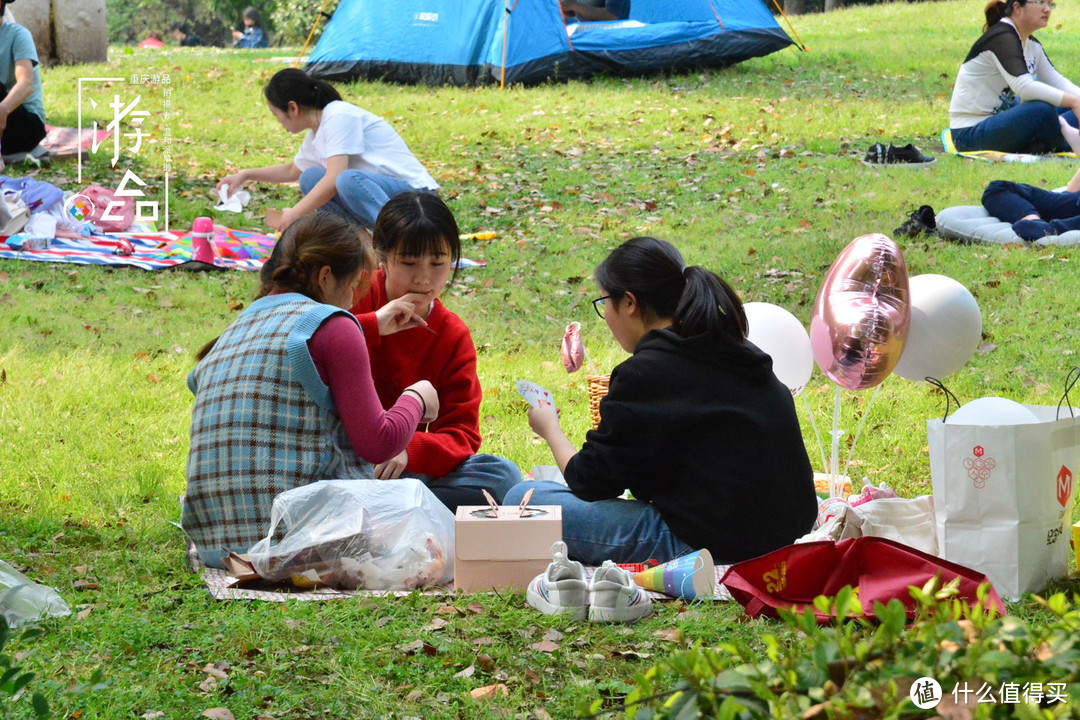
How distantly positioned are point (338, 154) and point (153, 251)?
1729 millimetres

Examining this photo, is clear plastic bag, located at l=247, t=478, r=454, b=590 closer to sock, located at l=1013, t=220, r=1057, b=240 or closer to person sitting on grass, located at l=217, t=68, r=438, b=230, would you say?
person sitting on grass, located at l=217, t=68, r=438, b=230

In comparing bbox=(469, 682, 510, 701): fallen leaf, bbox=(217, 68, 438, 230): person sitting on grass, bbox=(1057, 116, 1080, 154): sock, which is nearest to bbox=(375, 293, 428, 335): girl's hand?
bbox=(469, 682, 510, 701): fallen leaf

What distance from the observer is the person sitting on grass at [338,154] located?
21.4 ft

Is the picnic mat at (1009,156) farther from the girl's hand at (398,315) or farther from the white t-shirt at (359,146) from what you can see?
the girl's hand at (398,315)

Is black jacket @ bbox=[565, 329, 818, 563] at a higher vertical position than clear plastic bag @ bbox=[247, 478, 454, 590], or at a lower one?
higher

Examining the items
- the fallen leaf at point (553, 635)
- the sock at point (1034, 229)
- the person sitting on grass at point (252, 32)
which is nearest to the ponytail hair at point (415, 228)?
the fallen leaf at point (553, 635)

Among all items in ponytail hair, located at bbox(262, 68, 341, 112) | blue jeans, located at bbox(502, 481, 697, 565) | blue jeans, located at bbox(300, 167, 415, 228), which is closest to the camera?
blue jeans, located at bbox(502, 481, 697, 565)

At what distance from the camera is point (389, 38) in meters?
12.8

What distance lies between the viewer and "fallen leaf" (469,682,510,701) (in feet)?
7.57

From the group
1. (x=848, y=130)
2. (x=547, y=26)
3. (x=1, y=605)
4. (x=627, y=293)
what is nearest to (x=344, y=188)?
(x=627, y=293)

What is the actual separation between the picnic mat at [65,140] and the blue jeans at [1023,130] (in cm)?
767

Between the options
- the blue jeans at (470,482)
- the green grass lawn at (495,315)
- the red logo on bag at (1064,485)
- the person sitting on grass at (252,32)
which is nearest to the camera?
the green grass lawn at (495,315)

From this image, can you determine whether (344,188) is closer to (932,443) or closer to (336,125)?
(336,125)

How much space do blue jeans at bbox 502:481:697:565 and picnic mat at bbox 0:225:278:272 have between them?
4582 millimetres
